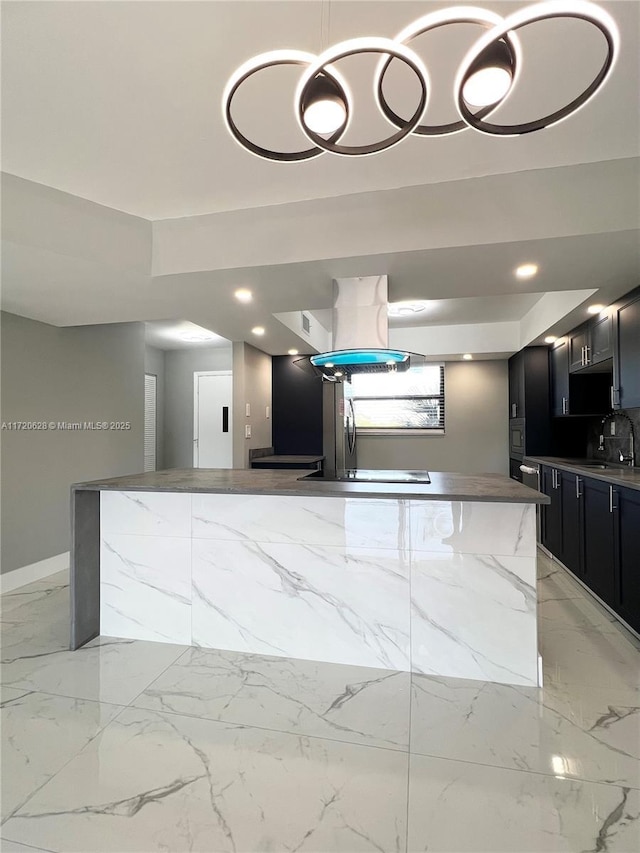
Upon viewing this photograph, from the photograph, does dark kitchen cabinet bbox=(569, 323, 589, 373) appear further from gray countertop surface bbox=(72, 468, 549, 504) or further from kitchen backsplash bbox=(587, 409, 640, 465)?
gray countertop surface bbox=(72, 468, 549, 504)

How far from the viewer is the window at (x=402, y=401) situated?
5.95m

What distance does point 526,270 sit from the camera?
251cm

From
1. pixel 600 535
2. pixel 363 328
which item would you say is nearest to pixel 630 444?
pixel 600 535

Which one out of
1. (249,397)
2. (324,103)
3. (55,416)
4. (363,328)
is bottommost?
(55,416)

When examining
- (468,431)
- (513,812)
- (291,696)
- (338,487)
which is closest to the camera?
(513,812)

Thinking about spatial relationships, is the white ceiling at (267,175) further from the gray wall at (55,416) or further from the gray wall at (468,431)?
the gray wall at (468,431)

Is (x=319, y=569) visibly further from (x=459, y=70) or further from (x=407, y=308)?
(x=407, y=308)

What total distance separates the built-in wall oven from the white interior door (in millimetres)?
3886

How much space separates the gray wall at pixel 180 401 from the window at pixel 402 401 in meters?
2.41

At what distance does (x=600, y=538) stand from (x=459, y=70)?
2.96m

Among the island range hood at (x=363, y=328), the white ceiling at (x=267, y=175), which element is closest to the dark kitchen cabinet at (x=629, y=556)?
the white ceiling at (x=267, y=175)

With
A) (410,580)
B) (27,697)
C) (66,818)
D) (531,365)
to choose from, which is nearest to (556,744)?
(410,580)

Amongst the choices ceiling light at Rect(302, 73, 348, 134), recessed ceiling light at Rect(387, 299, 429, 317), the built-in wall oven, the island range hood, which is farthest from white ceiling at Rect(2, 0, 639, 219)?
the built-in wall oven

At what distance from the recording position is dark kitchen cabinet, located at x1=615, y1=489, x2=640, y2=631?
8.09 ft
